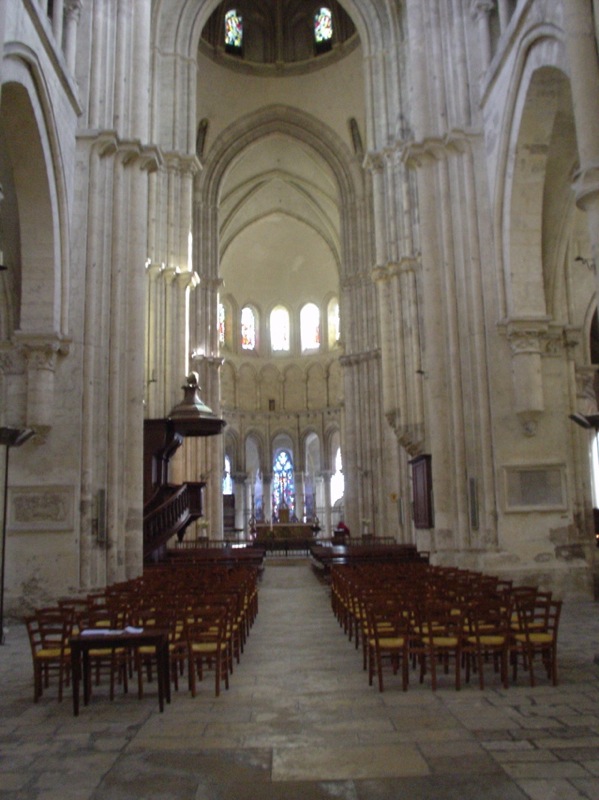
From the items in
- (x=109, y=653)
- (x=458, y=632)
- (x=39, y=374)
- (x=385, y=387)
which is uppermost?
(x=385, y=387)

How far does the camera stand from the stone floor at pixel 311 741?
4.71 m

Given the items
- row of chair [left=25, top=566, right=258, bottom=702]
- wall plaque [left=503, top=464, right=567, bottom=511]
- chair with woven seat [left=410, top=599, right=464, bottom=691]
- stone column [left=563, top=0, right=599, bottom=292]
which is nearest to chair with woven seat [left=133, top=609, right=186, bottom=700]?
row of chair [left=25, top=566, right=258, bottom=702]

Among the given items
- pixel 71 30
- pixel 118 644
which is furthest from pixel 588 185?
pixel 71 30

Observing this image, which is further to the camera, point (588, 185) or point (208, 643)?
point (588, 185)

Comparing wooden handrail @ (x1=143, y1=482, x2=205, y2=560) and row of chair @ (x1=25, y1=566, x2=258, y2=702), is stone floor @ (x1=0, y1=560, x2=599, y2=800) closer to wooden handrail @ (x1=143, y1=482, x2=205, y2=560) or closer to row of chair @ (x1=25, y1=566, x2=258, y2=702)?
row of chair @ (x1=25, y1=566, x2=258, y2=702)

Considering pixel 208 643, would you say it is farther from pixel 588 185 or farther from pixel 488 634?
pixel 588 185

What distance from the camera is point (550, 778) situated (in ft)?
15.6

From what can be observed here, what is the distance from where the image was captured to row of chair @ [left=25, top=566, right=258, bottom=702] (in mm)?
7340

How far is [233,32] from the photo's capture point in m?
37.4

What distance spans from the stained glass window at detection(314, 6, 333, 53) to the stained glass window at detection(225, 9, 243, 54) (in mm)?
3688

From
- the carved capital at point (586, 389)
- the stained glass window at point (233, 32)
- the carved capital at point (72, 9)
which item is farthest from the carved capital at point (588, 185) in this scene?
the stained glass window at point (233, 32)

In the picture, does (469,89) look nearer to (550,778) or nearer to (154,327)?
(154,327)

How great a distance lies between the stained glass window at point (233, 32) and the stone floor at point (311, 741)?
115ft

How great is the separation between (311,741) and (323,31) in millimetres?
37576
